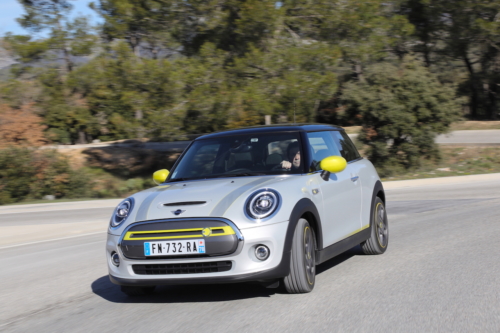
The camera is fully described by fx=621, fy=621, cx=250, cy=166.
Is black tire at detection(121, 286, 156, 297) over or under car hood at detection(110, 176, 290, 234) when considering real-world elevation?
under

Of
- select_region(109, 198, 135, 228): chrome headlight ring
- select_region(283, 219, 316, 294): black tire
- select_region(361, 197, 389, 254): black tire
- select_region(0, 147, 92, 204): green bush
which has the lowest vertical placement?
select_region(0, 147, 92, 204): green bush

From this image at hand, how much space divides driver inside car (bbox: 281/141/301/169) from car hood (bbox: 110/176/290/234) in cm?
28

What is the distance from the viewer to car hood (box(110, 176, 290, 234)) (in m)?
5.05

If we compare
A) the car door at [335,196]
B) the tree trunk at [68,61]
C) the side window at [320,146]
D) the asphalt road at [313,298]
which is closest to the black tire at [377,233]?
the asphalt road at [313,298]

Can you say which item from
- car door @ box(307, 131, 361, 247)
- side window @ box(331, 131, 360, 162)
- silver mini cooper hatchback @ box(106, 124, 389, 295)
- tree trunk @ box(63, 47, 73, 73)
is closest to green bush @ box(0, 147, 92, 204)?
tree trunk @ box(63, 47, 73, 73)

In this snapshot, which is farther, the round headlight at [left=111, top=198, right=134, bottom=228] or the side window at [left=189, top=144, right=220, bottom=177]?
the side window at [left=189, top=144, right=220, bottom=177]

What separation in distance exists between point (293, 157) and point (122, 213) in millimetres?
1733

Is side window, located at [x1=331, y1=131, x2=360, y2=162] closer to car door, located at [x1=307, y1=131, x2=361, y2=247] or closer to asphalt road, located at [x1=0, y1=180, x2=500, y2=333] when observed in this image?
car door, located at [x1=307, y1=131, x2=361, y2=247]

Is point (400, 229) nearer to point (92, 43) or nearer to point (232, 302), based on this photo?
point (232, 302)

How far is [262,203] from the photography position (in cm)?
512

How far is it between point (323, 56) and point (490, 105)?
80.1 feet

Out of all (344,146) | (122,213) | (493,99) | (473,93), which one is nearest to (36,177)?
(344,146)

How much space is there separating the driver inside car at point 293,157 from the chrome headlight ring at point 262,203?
0.79m

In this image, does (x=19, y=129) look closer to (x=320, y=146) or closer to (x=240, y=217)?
(x=320, y=146)
